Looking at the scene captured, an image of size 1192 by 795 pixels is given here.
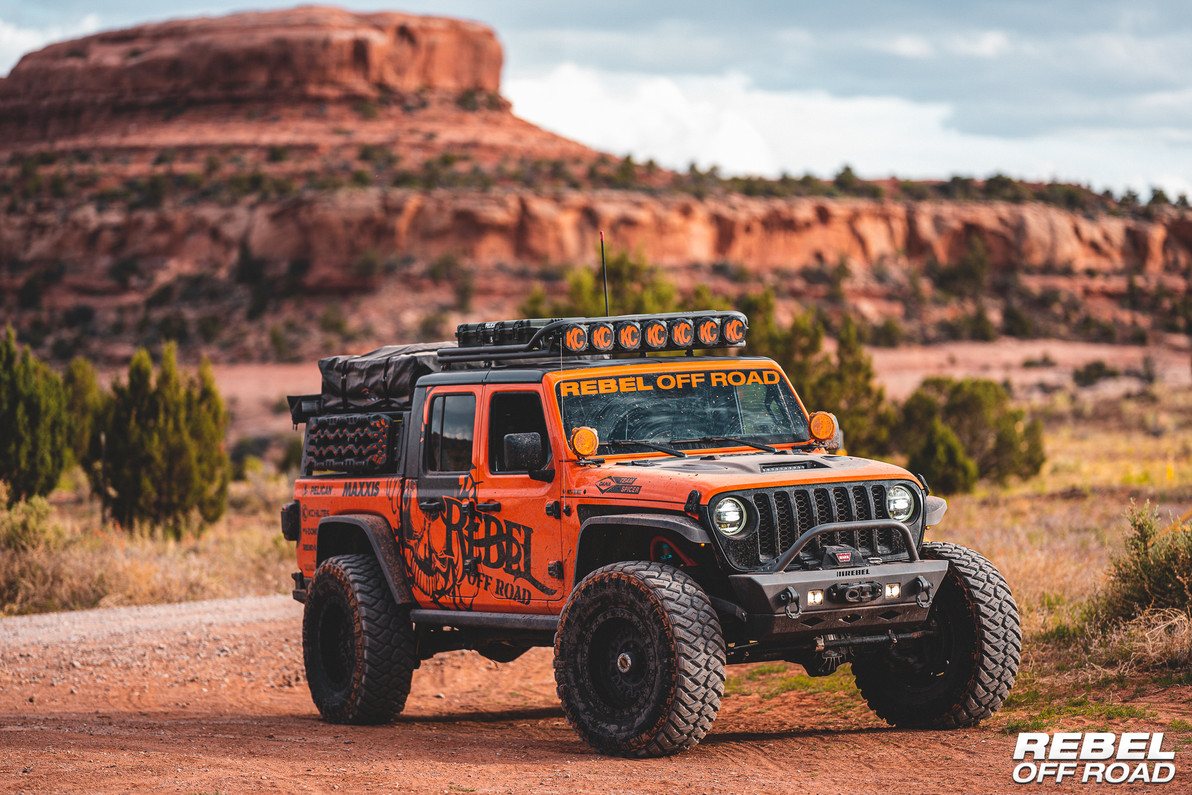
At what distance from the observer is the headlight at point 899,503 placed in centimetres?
756

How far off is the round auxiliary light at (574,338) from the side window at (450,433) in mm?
868

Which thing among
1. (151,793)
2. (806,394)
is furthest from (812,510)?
(806,394)

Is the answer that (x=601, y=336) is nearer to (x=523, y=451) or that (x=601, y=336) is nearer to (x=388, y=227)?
(x=523, y=451)

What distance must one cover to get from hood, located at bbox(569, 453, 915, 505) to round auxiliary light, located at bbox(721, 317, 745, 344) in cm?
101

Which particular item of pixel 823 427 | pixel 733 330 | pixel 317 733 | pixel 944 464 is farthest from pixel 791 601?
pixel 944 464

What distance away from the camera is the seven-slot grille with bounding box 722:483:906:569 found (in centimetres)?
717

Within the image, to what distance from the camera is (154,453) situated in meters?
22.8

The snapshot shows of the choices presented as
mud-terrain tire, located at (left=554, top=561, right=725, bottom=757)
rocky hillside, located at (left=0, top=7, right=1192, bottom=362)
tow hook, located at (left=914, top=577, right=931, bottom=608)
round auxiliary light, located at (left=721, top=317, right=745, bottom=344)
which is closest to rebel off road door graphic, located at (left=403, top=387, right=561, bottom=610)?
mud-terrain tire, located at (left=554, top=561, right=725, bottom=757)

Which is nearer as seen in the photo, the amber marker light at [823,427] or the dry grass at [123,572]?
the amber marker light at [823,427]

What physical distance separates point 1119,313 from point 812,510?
257 feet

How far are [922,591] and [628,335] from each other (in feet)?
8.14

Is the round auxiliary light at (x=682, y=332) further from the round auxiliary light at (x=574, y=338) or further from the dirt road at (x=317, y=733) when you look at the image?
the dirt road at (x=317, y=733)

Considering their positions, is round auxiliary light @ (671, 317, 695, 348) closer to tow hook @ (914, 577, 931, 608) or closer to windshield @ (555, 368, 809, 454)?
windshield @ (555, 368, 809, 454)

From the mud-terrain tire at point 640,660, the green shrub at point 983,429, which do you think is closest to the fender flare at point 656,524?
the mud-terrain tire at point 640,660
